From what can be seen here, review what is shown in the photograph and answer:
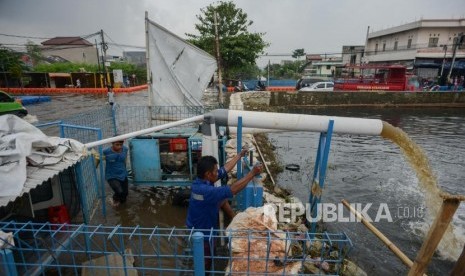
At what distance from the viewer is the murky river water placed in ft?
16.5

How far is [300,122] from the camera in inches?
143

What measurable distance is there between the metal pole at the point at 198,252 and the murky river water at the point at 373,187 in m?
3.03

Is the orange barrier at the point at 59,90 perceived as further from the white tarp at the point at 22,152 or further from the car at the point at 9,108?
the white tarp at the point at 22,152

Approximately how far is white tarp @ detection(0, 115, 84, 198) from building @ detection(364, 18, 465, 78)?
3430cm

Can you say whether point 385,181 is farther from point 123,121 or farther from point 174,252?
point 123,121

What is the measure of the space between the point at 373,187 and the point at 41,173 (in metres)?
7.38

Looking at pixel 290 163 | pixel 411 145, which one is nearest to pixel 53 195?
pixel 411 145

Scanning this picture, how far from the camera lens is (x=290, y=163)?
930 centimetres

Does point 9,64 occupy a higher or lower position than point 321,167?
higher

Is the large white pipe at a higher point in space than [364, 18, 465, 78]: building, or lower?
lower

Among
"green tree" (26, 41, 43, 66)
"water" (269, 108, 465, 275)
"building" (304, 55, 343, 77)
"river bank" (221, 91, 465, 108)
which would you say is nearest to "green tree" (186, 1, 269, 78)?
"river bank" (221, 91, 465, 108)

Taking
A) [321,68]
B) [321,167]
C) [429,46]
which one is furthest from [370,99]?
[321,68]

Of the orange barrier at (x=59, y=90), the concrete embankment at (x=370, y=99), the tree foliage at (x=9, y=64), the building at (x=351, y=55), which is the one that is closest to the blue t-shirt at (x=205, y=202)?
the concrete embankment at (x=370, y=99)

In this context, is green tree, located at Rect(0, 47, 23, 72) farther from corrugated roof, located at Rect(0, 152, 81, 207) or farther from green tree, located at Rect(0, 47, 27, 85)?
corrugated roof, located at Rect(0, 152, 81, 207)
